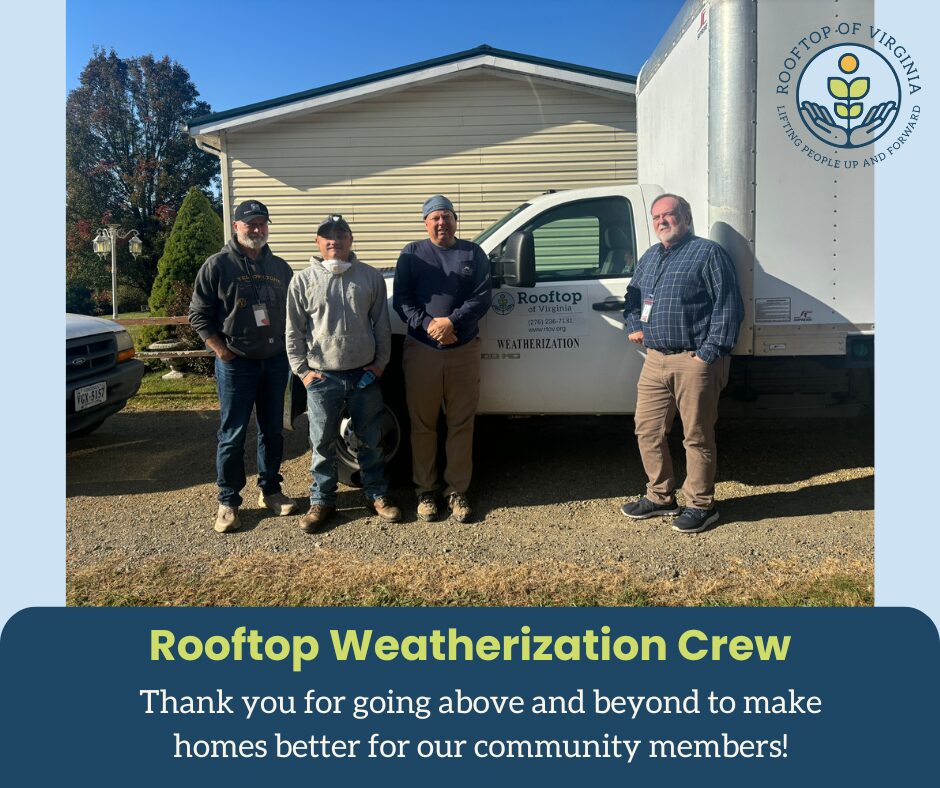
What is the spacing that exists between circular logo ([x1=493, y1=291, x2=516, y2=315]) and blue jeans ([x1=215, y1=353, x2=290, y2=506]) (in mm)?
1402

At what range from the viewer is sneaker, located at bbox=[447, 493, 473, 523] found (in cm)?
476

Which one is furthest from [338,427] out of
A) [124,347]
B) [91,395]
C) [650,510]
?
[124,347]

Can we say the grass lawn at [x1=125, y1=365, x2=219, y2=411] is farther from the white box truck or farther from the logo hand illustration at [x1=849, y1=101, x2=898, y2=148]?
the logo hand illustration at [x1=849, y1=101, x2=898, y2=148]

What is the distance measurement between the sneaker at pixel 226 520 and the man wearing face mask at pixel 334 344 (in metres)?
0.41

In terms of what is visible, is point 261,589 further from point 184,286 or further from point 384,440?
point 184,286

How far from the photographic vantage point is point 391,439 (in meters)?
5.18

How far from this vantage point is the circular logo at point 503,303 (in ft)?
16.1

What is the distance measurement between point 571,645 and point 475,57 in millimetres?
8144

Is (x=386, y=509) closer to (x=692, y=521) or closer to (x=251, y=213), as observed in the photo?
(x=692, y=521)

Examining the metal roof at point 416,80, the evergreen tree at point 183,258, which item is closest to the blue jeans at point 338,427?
the metal roof at point 416,80

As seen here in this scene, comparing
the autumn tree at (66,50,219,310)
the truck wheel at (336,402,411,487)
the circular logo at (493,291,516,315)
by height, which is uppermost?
the autumn tree at (66,50,219,310)

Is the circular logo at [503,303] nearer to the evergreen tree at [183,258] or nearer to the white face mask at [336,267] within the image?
the white face mask at [336,267]

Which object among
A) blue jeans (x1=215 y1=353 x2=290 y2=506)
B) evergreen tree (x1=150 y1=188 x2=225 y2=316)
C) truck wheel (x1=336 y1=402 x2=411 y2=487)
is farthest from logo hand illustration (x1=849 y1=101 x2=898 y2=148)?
evergreen tree (x1=150 y1=188 x2=225 y2=316)

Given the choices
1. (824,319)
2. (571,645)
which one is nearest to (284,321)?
(571,645)
